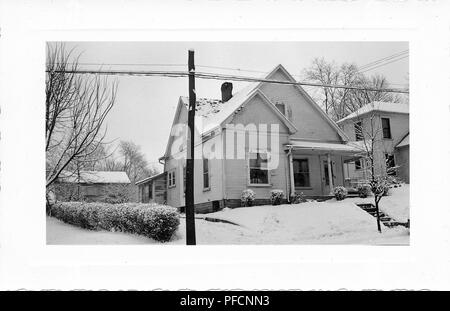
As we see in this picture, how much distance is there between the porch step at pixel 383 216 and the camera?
4078 mm

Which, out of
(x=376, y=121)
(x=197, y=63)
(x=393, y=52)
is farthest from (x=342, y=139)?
(x=197, y=63)

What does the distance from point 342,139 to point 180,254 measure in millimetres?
3508

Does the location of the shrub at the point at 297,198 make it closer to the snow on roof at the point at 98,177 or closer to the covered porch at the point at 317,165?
the covered porch at the point at 317,165

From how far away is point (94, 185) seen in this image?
14.9ft

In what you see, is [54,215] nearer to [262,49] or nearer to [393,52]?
[262,49]

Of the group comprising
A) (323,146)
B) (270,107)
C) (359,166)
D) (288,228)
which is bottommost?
(288,228)

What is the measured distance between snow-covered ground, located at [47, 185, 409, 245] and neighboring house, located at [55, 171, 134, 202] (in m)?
0.47

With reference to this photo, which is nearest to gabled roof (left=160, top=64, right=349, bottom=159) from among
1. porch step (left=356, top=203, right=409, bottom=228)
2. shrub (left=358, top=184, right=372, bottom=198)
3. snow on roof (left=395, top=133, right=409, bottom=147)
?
shrub (left=358, top=184, right=372, bottom=198)

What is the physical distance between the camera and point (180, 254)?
3766 millimetres

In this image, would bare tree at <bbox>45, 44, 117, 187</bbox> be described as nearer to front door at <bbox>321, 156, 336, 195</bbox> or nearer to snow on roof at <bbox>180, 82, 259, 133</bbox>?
snow on roof at <bbox>180, 82, 259, 133</bbox>

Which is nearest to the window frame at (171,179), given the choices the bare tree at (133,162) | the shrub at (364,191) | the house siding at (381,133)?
the bare tree at (133,162)

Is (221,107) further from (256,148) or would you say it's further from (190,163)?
(190,163)

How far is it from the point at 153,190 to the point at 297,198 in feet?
6.27

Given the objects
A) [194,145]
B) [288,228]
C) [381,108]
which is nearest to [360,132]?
[381,108]
